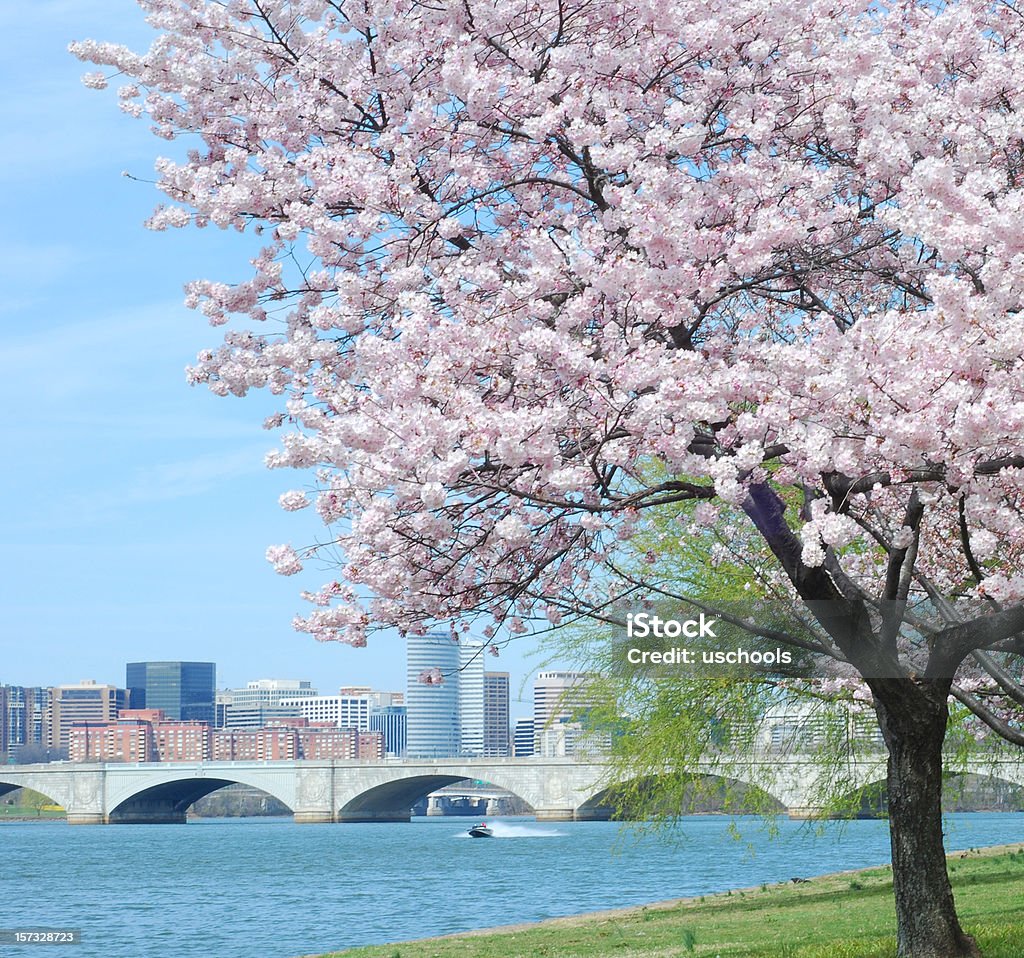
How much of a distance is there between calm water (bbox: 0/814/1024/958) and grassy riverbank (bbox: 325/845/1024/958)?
4.80 ft

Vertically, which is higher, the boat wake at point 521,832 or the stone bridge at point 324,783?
the stone bridge at point 324,783

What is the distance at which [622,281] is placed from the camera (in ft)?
28.6

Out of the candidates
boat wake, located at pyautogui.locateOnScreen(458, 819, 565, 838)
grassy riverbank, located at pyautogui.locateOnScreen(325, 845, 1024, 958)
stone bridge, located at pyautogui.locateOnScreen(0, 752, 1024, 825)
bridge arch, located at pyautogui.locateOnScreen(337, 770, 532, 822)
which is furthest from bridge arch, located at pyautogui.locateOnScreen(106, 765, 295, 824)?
grassy riverbank, located at pyautogui.locateOnScreen(325, 845, 1024, 958)

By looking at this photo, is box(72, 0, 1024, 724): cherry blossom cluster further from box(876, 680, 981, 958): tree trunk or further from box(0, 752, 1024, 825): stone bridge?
box(0, 752, 1024, 825): stone bridge

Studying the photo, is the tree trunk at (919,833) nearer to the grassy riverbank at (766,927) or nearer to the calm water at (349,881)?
the grassy riverbank at (766,927)

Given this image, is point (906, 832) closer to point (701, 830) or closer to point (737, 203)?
point (737, 203)

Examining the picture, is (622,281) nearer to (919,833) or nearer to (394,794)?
(919,833)

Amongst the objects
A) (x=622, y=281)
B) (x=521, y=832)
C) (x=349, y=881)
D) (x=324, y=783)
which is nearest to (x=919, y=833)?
(x=622, y=281)

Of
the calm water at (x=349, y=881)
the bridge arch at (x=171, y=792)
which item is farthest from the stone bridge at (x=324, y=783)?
the calm water at (x=349, y=881)

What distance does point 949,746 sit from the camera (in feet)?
80.1

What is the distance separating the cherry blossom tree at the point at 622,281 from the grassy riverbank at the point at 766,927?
2.28m

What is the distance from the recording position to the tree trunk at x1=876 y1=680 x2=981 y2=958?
1081cm

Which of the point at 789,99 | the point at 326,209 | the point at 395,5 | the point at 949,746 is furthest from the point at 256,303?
the point at 949,746

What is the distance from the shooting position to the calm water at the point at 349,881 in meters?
34.6
